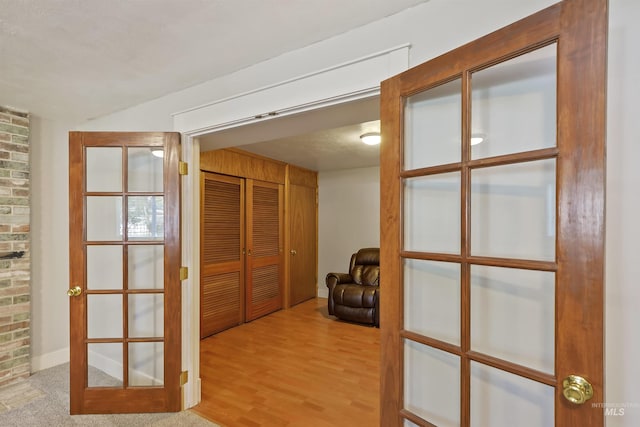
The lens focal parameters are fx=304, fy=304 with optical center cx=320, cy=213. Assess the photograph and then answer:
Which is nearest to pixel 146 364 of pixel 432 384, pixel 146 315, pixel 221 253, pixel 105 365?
pixel 146 315

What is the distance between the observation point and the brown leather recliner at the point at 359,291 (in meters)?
3.97

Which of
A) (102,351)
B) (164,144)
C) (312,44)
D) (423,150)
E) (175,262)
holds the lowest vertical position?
(102,351)

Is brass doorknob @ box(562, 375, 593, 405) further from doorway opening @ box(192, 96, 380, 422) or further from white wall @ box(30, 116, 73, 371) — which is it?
white wall @ box(30, 116, 73, 371)

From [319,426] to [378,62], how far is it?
2.23 metres

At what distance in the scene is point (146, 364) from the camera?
Answer: 2295 millimetres

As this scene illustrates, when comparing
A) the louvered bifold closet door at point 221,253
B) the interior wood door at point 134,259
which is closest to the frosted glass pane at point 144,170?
the interior wood door at point 134,259

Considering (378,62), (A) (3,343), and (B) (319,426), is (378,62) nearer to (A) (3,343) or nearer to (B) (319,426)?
(B) (319,426)

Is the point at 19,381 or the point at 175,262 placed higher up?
the point at 175,262

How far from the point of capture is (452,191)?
3.86 feet

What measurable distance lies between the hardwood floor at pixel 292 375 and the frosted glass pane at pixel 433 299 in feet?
4.24

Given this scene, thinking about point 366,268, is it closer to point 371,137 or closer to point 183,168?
point 371,137

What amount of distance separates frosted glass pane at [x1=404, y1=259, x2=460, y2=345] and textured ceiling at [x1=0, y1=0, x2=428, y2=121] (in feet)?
3.65

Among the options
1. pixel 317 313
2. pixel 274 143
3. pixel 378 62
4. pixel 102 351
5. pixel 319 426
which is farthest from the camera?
pixel 317 313

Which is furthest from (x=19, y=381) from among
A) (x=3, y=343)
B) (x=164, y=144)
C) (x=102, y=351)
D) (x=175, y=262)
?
(x=164, y=144)
